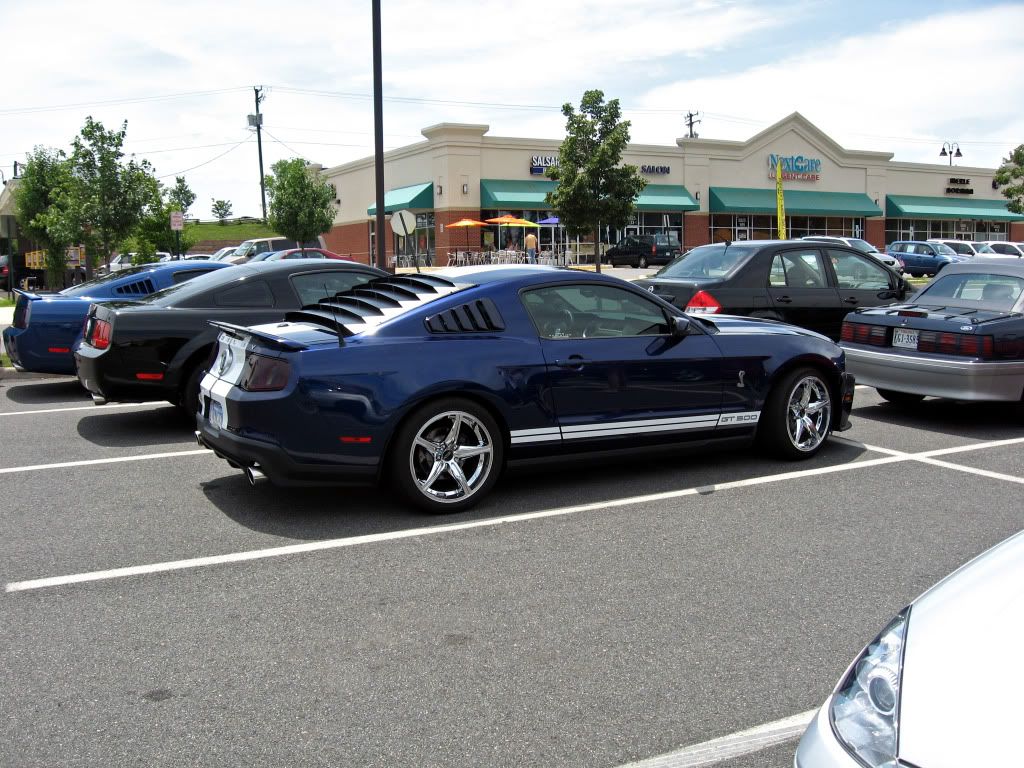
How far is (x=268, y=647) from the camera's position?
389 cm

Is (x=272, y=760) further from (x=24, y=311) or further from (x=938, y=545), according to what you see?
(x=24, y=311)

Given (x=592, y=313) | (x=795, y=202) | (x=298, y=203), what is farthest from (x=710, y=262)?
(x=795, y=202)

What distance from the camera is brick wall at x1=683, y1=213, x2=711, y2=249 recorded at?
50500 millimetres

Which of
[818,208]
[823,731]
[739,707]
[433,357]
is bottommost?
[739,707]

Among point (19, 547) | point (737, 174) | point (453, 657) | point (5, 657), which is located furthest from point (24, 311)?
point (737, 174)

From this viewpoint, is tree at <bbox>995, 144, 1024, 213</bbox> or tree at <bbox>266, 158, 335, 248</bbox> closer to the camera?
tree at <bbox>995, 144, 1024, 213</bbox>

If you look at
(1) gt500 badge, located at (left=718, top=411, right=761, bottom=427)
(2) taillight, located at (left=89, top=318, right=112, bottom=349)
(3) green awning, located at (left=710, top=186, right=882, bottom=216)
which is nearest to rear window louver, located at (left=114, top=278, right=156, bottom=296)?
(2) taillight, located at (left=89, top=318, right=112, bottom=349)

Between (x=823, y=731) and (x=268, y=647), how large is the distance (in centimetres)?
249

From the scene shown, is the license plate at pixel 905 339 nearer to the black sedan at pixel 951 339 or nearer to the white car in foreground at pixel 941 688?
the black sedan at pixel 951 339

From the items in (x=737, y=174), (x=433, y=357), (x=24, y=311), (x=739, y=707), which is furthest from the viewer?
(x=737, y=174)

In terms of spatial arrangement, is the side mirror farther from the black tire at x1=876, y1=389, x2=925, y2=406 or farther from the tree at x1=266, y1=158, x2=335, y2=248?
the tree at x1=266, y1=158, x2=335, y2=248

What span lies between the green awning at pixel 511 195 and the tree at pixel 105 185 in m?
20.0

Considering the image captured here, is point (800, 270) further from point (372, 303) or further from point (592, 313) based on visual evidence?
point (372, 303)

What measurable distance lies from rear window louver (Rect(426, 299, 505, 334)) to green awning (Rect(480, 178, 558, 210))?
130 ft
